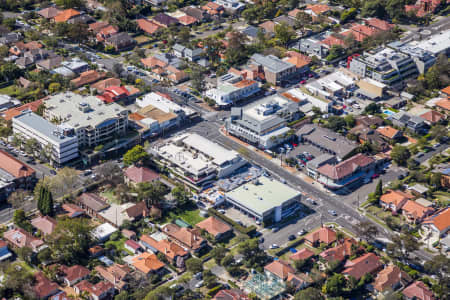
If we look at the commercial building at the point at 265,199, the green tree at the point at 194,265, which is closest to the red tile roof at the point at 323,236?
the commercial building at the point at 265,199

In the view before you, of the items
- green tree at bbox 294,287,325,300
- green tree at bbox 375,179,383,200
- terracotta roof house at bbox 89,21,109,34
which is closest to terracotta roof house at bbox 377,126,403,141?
green tree at bbox 375,179,383,200

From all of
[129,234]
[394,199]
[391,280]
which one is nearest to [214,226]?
[129,234]

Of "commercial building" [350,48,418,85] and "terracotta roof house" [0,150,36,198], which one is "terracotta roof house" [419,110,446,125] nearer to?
"commercial building" [350,48,418,85]

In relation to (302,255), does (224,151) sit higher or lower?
higher

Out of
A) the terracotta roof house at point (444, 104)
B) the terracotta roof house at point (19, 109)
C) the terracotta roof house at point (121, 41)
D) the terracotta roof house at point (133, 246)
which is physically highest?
the terracotta roof house at point (121, 41)

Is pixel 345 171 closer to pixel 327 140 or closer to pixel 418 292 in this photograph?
pixel 327 140

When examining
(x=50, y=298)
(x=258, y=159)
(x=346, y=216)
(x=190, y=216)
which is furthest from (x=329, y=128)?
(x=50, y=298)

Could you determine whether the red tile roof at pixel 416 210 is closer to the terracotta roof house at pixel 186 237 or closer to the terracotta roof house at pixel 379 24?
the terracotta roof house at pixel 186 237
